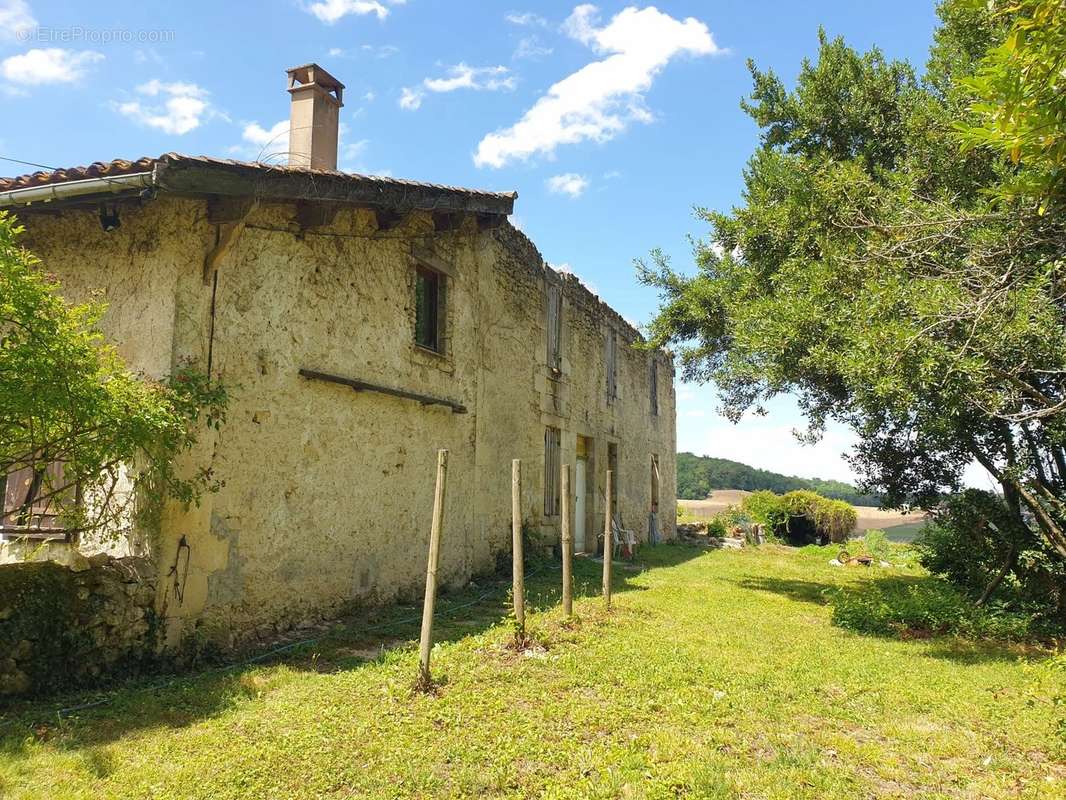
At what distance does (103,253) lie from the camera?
6133 millimetres

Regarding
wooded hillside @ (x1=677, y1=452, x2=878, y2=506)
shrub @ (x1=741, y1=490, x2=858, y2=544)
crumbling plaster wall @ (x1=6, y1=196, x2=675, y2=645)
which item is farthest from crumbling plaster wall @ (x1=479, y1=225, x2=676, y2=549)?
wooded hillside @ (x1=677, y1=452, x2=878, y2=506)

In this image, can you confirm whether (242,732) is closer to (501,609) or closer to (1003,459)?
(501,609)

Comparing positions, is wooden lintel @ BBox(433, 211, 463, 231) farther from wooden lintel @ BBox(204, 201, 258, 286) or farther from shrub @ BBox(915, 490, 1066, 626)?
shrub @ BBox(915, 490, 1066, 626)

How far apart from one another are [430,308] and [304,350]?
2760mm

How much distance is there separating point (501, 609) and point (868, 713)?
418 centimetres

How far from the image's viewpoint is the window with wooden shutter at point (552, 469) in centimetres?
1249

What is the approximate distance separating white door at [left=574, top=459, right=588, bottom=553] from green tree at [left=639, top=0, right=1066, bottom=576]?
354 cm

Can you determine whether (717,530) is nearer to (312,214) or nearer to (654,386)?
(654,386)

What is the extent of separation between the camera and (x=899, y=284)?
6.68 m

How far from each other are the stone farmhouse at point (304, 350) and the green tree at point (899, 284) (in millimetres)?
3585

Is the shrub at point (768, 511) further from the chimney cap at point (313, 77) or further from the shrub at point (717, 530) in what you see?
the chimney cap at point (313, 77)

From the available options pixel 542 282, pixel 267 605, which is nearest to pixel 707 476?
pixel 542 282

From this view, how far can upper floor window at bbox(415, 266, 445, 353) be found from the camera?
358 inches

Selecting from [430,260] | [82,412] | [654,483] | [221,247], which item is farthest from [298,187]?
[654,483]
